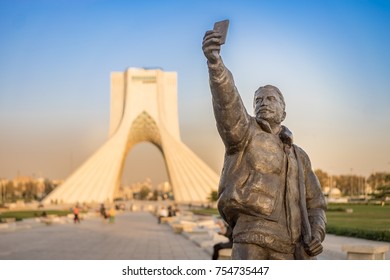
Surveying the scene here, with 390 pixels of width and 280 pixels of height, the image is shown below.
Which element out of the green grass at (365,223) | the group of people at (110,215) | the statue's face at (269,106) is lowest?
the group of people at (110,215)

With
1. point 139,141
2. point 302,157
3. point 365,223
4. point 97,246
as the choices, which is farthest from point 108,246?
point 139,141

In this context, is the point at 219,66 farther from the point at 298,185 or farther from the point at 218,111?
the point at 298,185

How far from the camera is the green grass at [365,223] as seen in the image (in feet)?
21.1

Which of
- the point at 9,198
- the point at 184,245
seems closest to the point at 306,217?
the point at 184,245

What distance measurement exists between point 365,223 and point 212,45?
580 cm

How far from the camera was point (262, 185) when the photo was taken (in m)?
2.06

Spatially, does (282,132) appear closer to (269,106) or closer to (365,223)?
(269,106)

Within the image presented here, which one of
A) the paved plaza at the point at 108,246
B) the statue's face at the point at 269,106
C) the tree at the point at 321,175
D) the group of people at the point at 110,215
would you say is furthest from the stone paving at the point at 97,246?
the statue's face at the point at 269,106

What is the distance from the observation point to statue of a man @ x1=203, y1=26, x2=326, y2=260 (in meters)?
2.03

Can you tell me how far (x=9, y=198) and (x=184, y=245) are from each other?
54.0 ft

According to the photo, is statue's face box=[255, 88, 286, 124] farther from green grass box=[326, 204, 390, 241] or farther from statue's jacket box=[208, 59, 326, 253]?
green grass box=[326, 204, 390, 241]

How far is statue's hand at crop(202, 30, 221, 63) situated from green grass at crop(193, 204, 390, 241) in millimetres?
4812

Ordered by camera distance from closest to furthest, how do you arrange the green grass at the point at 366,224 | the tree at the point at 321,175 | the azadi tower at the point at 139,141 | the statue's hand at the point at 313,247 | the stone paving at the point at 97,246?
the statue's hand at the point at 313,247, the green grass at the point at 366,224, the stone paving at the point at 97,246, the tree at the point at 321,175, the azadi tower at the point at 139,141

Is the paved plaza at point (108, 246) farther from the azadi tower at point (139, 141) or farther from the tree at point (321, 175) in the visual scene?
the azadi tower at point (139, 141)
